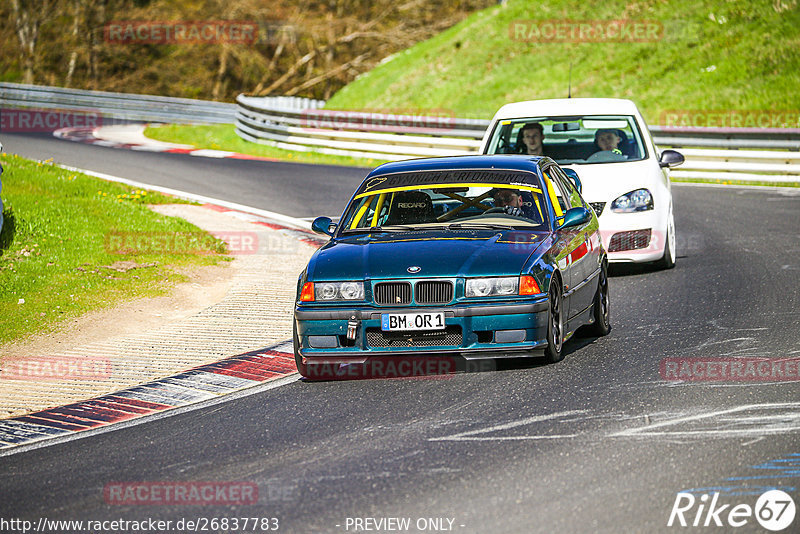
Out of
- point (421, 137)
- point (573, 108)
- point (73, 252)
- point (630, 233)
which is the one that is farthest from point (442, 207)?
point (421, 137)

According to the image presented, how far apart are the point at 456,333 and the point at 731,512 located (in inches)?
120

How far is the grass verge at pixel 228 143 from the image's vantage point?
28656mm

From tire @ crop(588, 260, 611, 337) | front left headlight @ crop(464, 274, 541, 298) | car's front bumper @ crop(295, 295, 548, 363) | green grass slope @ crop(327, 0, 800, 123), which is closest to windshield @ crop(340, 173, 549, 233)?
tire @ crop(588, 260, 611, 337)

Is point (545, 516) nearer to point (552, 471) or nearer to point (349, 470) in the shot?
point (552, 471)

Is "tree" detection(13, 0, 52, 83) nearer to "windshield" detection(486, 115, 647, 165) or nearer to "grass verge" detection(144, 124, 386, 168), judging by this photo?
"grass verge" detection(144, 124, 386, 168)

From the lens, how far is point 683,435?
6.74m

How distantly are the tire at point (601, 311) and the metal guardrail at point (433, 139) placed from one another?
14.4 metres

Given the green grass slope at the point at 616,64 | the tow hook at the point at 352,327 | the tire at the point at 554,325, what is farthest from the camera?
the green grass slope at the point at 616,64

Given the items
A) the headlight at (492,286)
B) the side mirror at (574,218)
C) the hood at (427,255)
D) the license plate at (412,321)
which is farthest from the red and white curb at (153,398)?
the side mirror at (574,218)

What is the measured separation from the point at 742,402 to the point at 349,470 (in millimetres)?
2708

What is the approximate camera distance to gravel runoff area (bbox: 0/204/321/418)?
8953mm

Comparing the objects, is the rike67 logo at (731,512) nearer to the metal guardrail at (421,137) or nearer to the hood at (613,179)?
the hood at (613,179)

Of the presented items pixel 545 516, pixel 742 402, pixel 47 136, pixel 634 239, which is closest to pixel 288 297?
pixel 634 239

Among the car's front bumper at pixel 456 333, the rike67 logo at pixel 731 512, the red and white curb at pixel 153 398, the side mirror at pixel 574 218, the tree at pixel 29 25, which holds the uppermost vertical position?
the tree at pixel 29 25
